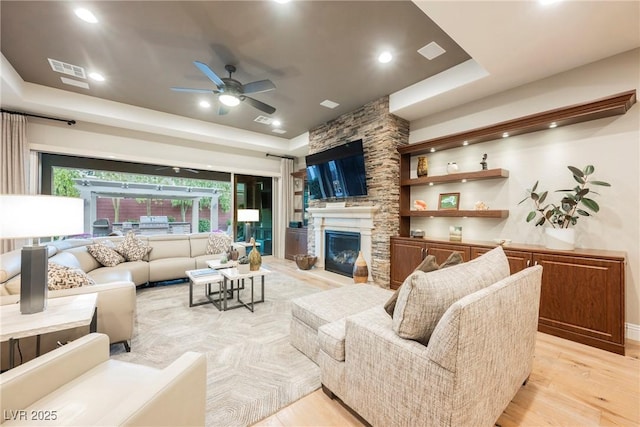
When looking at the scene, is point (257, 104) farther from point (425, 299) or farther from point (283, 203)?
point (283, 203)

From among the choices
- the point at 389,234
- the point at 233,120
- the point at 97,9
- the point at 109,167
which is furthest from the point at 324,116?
the point at 109,167

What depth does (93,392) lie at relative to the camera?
3.52 ft

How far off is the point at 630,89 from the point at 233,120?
5510 millimetres

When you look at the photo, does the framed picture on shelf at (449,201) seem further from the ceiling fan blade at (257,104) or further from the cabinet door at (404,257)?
the ceiling fan blade at (257,104)

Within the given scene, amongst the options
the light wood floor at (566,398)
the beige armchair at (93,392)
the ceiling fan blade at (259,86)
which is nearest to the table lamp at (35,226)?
the beige armchair at (93,392)

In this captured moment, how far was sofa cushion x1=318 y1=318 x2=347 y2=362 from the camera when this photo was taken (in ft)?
5.24

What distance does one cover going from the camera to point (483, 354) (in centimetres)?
119

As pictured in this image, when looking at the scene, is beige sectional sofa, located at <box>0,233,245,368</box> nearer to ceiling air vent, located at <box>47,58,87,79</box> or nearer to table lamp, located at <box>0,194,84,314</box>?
table lamp, located at <box>0,194,84,314</box>

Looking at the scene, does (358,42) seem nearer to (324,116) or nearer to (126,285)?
(324,116)

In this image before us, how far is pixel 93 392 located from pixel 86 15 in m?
3.15

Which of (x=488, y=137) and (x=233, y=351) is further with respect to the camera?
(x=488, y=137)

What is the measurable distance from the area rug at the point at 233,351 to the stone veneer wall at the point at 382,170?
5.69 feet

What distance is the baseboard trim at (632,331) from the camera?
2.51 m

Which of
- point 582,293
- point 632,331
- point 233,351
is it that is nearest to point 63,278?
point 233,351
